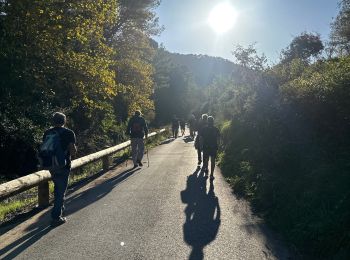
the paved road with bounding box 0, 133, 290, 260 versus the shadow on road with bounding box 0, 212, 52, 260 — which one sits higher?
the paved road with bounding box 0, 133, 290, 260

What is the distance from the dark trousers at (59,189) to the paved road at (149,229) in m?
0.28

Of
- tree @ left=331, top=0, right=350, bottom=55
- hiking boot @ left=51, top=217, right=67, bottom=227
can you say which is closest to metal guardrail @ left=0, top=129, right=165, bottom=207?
hiking boot @ left=51, top=217, right=67, bottom=227

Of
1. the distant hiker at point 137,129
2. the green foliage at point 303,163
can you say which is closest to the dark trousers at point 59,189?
the green foliage at point 303,163

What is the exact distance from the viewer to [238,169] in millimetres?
12289

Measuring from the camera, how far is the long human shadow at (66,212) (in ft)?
20.4

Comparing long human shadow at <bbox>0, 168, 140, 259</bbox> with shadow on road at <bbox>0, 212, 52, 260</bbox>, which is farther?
long human shadow at <bbox>0, 168, 140, 259</bbox>

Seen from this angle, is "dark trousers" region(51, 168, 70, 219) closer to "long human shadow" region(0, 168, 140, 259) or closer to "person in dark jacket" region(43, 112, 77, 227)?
"person in dark jacket" region(43, 112, 77, 227)

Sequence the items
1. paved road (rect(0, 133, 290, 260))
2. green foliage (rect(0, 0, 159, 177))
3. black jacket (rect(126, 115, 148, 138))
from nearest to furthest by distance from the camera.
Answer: paved road (rect(0, 133, 290, 260))
green foliage (rect(0, 0, 159, 177))
black jacket (rect(126, 115, 148, 138))

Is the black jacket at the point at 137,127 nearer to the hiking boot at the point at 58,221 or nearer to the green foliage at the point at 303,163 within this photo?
the green foliage at the point at 303,163

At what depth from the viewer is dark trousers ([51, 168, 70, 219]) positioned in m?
7.47

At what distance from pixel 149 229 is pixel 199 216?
1.26 meters

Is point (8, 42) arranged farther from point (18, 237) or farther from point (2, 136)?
point (18, 237)

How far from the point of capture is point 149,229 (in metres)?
6.84

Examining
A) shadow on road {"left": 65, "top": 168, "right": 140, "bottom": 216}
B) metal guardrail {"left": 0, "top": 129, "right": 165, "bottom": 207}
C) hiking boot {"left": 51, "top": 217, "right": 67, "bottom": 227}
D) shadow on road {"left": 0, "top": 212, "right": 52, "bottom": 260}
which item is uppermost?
metal guardrail {"left": 0, "top": 129, "right": 165, "bottom": 207}
